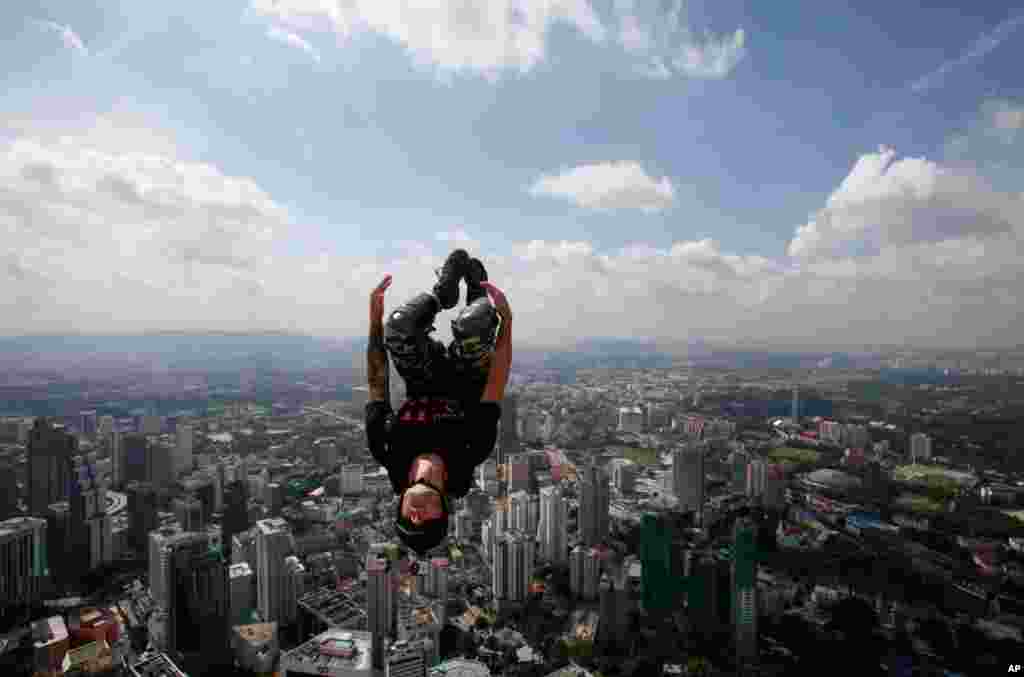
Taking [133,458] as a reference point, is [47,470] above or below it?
above

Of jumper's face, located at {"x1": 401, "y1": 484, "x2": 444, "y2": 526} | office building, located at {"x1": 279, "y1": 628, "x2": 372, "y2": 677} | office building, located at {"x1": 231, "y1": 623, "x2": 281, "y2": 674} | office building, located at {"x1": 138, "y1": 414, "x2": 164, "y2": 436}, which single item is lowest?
office building, located at {"x1": 231, "y1": 623, "x2": 281, "y2": 674}

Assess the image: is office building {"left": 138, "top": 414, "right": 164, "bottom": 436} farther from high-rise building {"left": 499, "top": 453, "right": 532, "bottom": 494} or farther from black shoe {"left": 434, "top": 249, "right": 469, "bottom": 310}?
black shoe {"left": 434, "top": 249, "right": 469, "bottom": 310}

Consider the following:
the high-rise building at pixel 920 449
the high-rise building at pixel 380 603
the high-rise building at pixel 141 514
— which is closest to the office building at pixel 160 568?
the high-rise building at pixel 141 514

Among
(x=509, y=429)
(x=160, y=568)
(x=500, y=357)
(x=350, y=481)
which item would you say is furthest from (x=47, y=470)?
(x=500, y=357)

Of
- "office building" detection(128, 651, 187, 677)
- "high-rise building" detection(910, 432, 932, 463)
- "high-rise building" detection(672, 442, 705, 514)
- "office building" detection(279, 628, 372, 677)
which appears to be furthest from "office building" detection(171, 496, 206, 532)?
"high-rise building" detection(910, 432, 932, 463)

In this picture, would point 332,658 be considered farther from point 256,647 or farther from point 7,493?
point 7,493

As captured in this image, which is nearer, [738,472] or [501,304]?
[501,304]

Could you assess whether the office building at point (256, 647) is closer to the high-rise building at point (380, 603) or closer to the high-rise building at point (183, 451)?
the high-rise building at point (380, 603)
